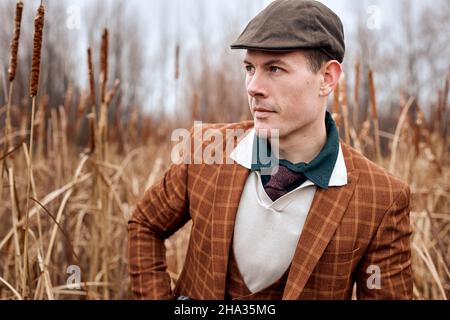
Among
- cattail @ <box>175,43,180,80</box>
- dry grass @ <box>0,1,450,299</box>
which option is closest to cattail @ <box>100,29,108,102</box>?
dry grass @ <box>0,1,450,299</box>

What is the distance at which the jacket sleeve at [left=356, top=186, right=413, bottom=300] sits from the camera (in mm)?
1157

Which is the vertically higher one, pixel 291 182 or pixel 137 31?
pixel 137 31

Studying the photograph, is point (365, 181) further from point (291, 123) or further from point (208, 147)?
point (208, 147)

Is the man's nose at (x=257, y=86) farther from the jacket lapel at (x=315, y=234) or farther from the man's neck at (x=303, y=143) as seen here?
the jacket lapel at (x=315, y=234)

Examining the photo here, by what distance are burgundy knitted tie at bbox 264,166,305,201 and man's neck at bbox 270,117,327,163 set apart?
0.05 m

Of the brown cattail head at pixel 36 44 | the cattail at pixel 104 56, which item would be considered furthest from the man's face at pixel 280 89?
the cattail at pixel 104 56

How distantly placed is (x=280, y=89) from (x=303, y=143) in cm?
17

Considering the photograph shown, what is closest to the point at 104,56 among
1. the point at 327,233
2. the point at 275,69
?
the point at 275,69

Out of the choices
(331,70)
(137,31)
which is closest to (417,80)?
(137,31)

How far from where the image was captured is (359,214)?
116cm

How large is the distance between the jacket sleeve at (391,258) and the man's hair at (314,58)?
36 centimetres

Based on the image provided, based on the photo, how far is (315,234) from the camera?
114cm

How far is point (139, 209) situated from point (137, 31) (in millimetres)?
11024

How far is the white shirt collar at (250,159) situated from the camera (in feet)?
3.88
